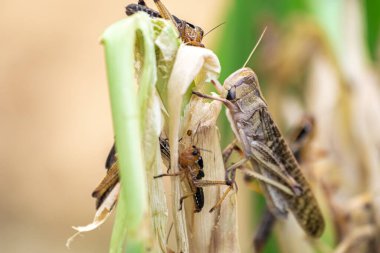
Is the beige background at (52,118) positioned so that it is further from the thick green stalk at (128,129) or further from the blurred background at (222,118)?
the thick green stalk at (128,129)

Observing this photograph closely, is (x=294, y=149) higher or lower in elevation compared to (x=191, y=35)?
lower

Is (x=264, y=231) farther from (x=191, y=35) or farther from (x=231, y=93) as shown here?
(x=191, y=35)

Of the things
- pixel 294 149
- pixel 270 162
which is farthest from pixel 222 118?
pixel 270 162

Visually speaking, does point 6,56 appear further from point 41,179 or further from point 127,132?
point 127,132

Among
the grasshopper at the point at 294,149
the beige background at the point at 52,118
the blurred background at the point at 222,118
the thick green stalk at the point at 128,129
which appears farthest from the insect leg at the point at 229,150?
the beige background at the point at 52,118

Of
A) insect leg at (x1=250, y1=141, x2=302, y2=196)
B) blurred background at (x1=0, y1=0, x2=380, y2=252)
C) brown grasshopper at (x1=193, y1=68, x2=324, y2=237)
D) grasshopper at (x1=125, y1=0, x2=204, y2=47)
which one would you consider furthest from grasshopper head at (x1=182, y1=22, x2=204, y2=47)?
blurred background at (x1=0, y1=0, x2=380, y2=252)

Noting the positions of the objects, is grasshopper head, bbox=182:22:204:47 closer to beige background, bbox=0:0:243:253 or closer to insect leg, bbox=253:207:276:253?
insect leg, bbox=253:207:276:253

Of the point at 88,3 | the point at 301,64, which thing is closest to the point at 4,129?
the point at 88,3
